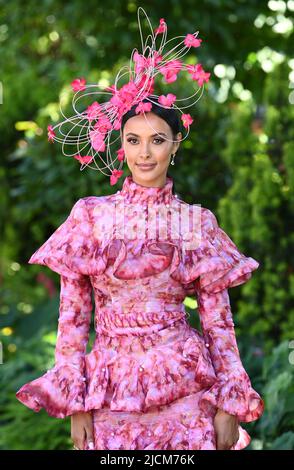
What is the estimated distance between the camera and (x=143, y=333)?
279cm

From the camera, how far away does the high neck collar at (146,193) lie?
286 cm

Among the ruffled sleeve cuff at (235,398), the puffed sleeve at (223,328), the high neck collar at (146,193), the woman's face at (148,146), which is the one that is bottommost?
the ruffled sleeve cuff at (235,398)

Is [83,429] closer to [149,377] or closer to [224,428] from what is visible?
[149,377]

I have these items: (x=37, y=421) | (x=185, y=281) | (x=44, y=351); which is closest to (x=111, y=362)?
(x=185, y=281)

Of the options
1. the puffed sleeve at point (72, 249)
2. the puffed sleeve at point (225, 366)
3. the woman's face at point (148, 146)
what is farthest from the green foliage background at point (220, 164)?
the woman's face at point (148, 146)

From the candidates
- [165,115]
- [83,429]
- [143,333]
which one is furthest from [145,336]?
[165,115]

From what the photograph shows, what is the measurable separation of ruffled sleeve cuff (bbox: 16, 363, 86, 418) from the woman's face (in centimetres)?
64

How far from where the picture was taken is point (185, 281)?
2.83 meters

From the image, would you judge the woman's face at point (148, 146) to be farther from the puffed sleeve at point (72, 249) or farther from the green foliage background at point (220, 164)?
the green foliage background at point (220, 164)

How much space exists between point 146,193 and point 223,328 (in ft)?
1.57

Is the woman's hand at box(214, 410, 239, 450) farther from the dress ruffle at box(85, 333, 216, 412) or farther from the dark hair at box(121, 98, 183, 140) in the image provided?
the dark hair at box(121, 98, 183, 140)

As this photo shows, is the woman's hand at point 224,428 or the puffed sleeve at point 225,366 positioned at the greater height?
the puffed sleeve at point 225,366
